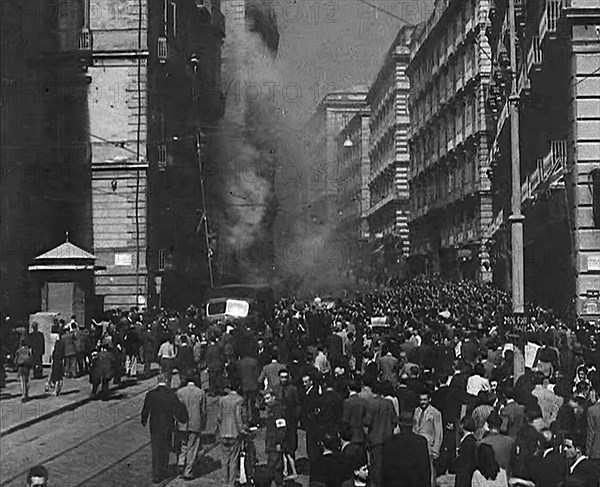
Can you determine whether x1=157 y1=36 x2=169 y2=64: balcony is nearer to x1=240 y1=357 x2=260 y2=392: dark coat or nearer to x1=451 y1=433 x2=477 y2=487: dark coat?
x1=240 y1=357 x2=260 y2=392: dark coat

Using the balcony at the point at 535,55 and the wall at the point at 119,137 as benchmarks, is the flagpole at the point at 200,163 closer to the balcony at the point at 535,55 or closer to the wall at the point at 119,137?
the wall at the point at 119,137

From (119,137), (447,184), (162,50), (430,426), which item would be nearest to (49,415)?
(430,426)

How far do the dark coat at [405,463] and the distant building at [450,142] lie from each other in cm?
3405

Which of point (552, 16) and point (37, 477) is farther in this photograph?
point (552, 16)

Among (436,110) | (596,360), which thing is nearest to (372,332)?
(596,360)

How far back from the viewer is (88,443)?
16.0 m

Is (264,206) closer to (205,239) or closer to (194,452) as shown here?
(205,239)

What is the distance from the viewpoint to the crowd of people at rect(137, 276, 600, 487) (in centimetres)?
902

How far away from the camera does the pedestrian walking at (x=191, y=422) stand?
1286cm

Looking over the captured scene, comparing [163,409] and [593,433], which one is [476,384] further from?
[163,409]

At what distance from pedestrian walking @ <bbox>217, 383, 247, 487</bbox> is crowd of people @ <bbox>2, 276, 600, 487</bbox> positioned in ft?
0.05

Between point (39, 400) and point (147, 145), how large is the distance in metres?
20.7

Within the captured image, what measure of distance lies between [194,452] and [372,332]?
10.1 m

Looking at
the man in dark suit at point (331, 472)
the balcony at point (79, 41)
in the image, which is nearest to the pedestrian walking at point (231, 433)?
the man in dark suit at point (331, 472)
